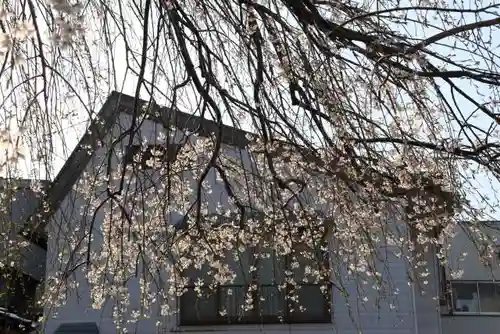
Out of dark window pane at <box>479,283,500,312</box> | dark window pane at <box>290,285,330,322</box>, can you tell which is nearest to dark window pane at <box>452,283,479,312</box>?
dark window pane at <box>479,283,500,312</box>

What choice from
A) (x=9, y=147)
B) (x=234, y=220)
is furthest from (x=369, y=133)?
(x=9, y=147)

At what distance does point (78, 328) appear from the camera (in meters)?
10.4

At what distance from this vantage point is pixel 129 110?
189 inches

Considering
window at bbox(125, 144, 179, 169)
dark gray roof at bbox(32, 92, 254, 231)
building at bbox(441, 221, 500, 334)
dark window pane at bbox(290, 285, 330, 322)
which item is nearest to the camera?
dark gray roof at bbox(32, 92, 254, 231)

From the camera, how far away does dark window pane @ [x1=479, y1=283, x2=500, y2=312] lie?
1543 centimetres

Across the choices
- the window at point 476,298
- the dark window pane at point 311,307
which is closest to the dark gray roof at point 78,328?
the dark window pane at point 311,307

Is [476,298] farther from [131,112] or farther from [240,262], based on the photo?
[131,112]

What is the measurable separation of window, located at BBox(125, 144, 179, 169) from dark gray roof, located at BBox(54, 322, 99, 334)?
20.0ft

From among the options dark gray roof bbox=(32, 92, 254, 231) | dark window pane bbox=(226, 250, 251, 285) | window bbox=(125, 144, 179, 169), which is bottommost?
dark window pane bbox=(226, 250, 251, 285)

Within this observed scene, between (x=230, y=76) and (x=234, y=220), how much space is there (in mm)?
1939

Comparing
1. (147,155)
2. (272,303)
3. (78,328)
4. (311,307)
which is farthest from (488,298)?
(147,155)

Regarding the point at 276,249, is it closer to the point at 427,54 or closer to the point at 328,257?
the point at 328,257

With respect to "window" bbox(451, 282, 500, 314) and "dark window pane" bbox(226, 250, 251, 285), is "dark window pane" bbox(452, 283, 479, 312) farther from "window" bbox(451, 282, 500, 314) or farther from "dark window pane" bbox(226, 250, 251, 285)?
"dark window pane" bbox(226, 250, 251, 285)

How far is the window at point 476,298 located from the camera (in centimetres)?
1541
